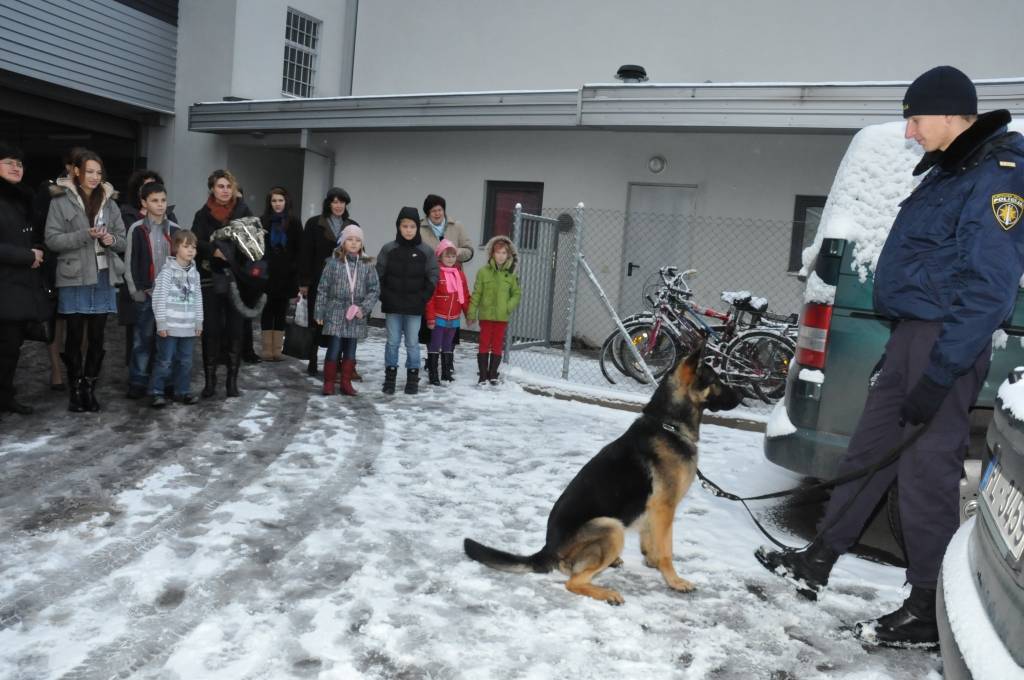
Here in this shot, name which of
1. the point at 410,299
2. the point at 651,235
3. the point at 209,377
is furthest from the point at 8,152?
the point at 651,235

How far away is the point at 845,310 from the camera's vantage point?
4.09 meters

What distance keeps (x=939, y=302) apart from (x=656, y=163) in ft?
30.4

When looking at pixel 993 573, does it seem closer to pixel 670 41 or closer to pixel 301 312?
pixel 301 312

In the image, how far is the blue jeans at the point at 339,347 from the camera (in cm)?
754

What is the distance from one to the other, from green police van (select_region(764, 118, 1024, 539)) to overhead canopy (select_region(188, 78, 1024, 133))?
227 inches

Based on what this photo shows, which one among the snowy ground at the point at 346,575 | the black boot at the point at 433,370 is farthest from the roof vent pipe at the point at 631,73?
the snowy ground at the point at 346,575

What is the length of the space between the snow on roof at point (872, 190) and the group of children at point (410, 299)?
4464mm

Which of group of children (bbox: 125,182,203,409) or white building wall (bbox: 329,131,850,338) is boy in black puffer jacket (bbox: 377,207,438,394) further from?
white building wall (bbox: 329,131,850,338)

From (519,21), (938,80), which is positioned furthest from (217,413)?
(519,21)

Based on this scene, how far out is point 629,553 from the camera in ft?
13.6

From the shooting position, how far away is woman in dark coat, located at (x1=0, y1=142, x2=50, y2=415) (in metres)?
5.62

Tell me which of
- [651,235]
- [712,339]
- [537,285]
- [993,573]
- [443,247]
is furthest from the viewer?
[651,235]

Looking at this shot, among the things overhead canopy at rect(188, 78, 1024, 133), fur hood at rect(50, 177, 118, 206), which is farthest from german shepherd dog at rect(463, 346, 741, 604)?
overhead canopy at rect(188, 78, 1024, 133)

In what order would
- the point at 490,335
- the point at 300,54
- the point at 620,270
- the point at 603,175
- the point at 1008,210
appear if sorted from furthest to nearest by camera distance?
the point at 300,54 < the point at 603,175 < the point at 620,270 < the point at 490,335 < the point at 1008,210
